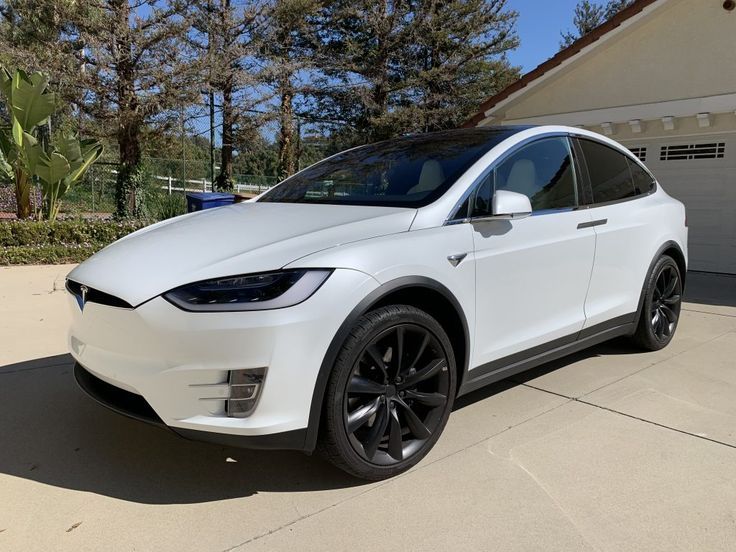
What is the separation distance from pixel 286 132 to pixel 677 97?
15.5m

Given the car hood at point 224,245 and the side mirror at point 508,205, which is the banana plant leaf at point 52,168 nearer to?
the car hood at point 224,245

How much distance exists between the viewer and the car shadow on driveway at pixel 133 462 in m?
2.63

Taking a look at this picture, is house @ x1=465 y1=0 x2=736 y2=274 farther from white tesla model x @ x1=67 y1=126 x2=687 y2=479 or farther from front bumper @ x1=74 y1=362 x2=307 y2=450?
front bumper @ x1=74 y1=362 x2=307 y2=450

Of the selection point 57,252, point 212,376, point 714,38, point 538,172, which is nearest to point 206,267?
point 212,376

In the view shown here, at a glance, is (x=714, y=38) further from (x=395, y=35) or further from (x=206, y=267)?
(x=395, y=35)

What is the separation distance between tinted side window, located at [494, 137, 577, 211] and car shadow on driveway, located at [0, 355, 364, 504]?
1842 mm

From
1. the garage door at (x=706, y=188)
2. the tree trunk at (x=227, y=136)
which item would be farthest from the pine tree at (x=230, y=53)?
the garage door at (x=706, y=188)

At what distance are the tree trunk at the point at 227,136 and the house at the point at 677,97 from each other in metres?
10.7

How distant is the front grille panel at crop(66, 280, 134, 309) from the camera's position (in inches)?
93.2

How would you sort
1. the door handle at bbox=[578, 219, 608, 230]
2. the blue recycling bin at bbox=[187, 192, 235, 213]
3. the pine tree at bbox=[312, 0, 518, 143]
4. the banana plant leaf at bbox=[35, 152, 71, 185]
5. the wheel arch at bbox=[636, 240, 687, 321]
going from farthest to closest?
1. the pine tree at bbox=[312, 0, 518, 143]
2. the banana plant leaf at bbox=[35, 152, 71, 185]
3. the blue recycling bin at bbox=[187, 192, 235, 213]
4. the wheel arch at bbox=[636, 240, 687, 321]
5. the door handle at bbox=[578, 219, 608, 230]

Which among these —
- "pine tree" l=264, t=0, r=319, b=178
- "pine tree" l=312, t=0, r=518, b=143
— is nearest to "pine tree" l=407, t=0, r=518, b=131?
"pine tree" l=312, t=0, r=518, b=143

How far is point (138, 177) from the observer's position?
15.3 metres

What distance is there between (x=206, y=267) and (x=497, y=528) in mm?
1574

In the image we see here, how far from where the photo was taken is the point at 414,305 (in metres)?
2.76
